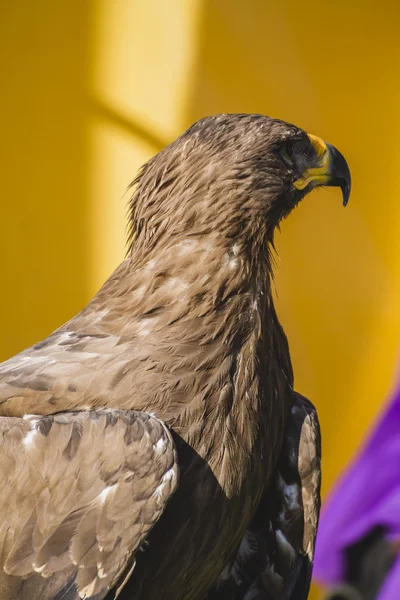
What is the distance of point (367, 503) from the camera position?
294 cm

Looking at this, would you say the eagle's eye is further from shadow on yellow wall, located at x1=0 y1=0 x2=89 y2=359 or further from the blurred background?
shadow on yellow wall, located at x1=0 y1=0 x2=89 y2=359

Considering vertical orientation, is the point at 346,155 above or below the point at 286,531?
above

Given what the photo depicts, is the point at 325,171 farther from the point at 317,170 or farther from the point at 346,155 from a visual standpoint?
the point at 346,155

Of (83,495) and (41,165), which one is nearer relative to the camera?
(83,495)

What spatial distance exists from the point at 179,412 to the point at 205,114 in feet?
6.05

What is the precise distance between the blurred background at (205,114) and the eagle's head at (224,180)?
1.27m

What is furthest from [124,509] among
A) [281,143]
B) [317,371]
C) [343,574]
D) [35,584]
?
[317,371]

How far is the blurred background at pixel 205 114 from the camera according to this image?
11.2 ft

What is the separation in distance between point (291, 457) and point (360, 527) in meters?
0.78

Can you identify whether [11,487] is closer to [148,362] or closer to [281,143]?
[148,362]

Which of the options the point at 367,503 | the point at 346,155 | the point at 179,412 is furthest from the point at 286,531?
the point at 346,155

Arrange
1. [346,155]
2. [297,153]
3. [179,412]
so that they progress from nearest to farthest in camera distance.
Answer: [179,412], [297,153], [346,155]

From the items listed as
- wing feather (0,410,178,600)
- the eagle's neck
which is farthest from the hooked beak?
wing feather (0,410,178,600)

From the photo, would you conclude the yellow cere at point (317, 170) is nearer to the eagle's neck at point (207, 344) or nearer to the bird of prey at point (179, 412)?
the bird of prey at point (179, 412)
